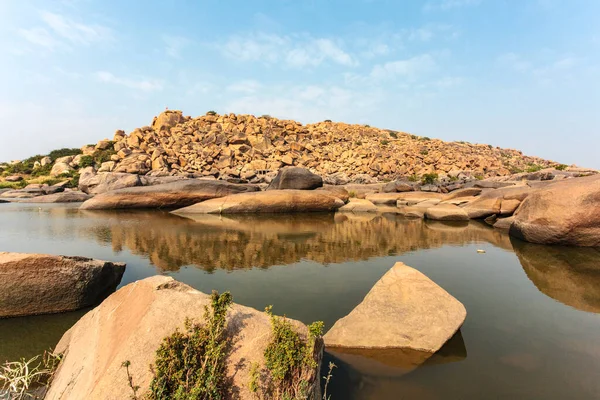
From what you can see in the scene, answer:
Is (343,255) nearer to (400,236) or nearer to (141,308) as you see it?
(400,236)

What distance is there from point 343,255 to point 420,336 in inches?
208

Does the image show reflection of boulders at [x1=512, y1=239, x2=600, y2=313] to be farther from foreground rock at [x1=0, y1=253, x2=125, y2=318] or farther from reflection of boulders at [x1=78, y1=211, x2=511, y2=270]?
foreground rock at [x1=0, y1=253, x2=125, y2=318]

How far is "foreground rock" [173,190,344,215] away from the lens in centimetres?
1900

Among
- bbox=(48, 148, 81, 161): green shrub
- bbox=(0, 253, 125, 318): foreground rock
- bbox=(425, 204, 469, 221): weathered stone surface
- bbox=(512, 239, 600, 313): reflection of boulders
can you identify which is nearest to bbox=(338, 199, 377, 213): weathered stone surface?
bbox=(425, 204, 469, 221): weathered stone surface

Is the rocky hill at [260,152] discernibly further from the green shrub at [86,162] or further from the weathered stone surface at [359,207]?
the weathered stone surface at [359,207]

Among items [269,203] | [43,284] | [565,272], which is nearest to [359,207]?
[269,203]

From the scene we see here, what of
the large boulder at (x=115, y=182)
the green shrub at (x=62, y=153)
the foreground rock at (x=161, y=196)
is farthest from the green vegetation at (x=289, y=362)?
the green shrub at (x=62, y=153)

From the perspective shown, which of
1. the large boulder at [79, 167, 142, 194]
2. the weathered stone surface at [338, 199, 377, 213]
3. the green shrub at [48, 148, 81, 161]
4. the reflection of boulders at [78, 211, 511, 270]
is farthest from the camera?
the green shrub at [48, 148, 81, 161]

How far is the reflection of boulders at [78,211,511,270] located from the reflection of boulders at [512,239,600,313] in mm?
1287

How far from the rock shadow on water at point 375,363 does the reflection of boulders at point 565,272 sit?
377cm

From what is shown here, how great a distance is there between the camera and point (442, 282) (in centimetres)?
728

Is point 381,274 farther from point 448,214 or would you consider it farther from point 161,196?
point 161,196

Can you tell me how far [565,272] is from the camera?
26.6 feet

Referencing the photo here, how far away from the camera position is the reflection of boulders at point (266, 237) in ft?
30.6
